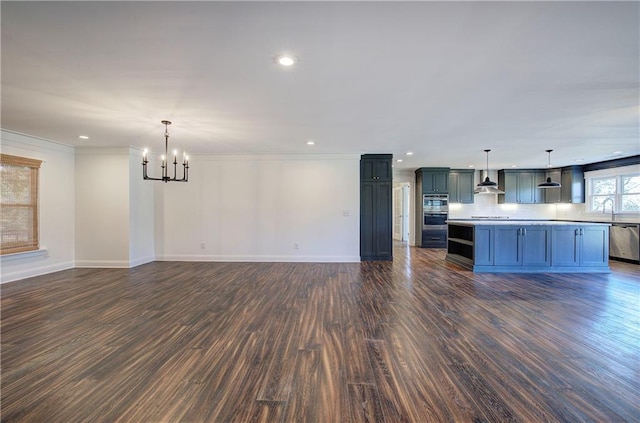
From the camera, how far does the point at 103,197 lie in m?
5.84

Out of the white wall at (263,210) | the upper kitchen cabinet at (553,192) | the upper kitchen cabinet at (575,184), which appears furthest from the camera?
the upper kitchen cabinet at (553,192)

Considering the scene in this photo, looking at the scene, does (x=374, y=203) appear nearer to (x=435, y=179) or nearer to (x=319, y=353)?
(x=435, y=179)

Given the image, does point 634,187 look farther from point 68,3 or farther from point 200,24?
point 68,3

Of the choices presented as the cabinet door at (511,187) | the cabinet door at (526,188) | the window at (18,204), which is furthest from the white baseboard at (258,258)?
the cabinet door at (526,188)

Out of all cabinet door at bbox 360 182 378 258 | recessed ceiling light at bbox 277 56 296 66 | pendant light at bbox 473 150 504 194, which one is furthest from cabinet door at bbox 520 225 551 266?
recessed ceiling light at bbox 277 56 296 66

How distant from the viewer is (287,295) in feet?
12.9

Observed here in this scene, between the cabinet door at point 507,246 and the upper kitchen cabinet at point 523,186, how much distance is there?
14.4 ft

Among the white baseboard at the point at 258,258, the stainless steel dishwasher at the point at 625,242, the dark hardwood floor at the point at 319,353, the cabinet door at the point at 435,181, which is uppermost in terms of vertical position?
the cabinet door at the point at 435,181

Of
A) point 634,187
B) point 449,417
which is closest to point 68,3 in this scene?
point 449,417

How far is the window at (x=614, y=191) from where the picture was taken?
696 centimetres

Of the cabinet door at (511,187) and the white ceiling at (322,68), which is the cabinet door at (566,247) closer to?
the white ceiling at (322,68)

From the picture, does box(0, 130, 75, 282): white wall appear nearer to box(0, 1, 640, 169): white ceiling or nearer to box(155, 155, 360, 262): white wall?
box(0, 1, 640, 169): white ceiling

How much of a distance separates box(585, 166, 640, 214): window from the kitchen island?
2939 millimetres

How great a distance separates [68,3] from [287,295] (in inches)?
140
